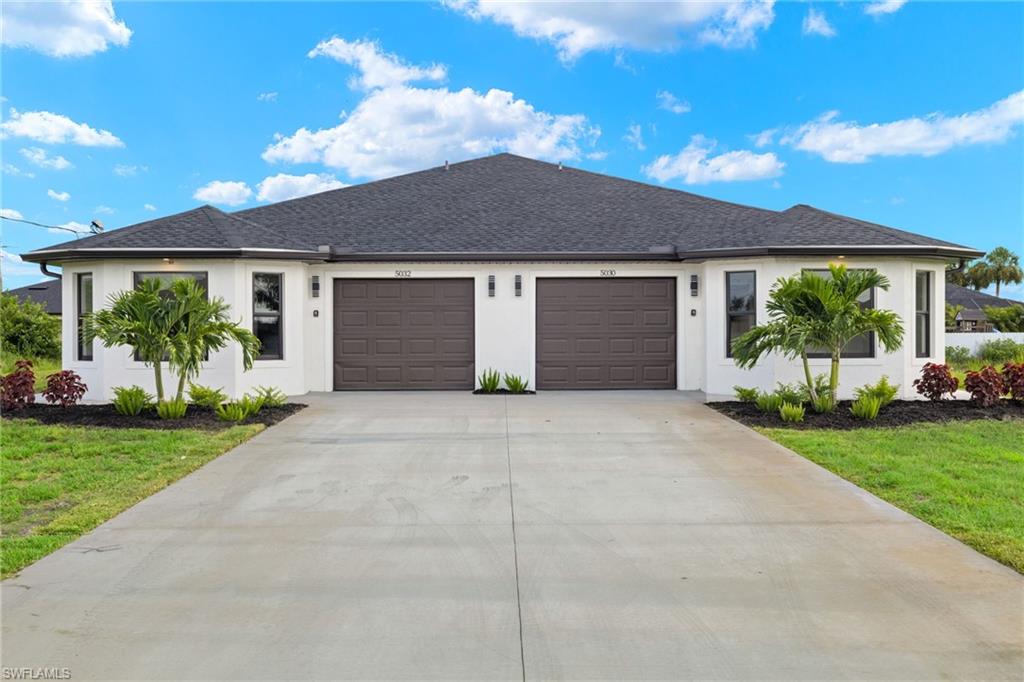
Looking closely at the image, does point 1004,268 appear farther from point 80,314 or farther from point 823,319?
point 80,314

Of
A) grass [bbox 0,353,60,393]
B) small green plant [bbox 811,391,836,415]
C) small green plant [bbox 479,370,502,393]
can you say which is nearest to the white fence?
small green plant [bbox 811,391,836,415]

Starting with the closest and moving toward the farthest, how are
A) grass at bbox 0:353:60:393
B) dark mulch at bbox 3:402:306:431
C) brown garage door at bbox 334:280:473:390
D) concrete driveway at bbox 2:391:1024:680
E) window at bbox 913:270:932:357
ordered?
concrete driveway at bbox 2:391:1024:680
dark mulch at bbox 3:402:306:431
window at bbox 913:270:932:357
brown garage door at bbox 334:280:473:390
grass at bbox 0:353:60:393

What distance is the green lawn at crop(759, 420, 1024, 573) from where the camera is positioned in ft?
16.0

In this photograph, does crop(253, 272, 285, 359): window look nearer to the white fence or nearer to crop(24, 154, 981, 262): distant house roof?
crop(24, 154, 981, 262): distant house roof

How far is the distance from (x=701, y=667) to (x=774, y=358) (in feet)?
31.9

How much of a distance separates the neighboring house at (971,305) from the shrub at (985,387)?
24364 millimetres

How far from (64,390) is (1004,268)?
6654 cm

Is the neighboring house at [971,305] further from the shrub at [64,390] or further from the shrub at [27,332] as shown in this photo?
the shrub at [27,332]

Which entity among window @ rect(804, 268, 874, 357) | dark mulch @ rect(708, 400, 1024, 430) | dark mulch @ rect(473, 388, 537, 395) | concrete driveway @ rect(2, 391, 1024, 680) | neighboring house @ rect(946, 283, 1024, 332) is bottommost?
concrete driveway @ rect(2, 391, 1024, 680)

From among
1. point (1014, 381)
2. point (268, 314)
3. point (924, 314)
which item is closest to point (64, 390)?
point (268, 314)

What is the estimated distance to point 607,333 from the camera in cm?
1348

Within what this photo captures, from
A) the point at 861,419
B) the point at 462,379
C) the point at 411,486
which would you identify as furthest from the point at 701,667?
the point at 462,379

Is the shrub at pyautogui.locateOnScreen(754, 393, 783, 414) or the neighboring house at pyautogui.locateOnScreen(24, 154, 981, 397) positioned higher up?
the neighboring house at pyautogui.locateOnScreen(24, 154, 981, 397)

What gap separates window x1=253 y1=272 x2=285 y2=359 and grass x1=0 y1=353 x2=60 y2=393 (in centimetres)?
655
